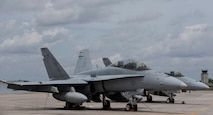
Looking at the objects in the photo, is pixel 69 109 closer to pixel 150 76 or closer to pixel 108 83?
pixel 108 83

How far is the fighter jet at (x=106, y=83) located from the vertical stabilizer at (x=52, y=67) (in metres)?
0.38

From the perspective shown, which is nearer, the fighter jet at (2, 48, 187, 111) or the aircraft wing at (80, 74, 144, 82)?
the fighter jet at (2, 48, 187, 111)

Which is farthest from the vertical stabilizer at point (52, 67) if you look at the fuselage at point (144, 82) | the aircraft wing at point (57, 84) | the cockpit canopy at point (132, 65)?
the cockpit canopy at point (132, 65)

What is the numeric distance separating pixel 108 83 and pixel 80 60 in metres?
8.24

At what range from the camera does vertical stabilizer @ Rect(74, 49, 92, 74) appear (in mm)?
27828

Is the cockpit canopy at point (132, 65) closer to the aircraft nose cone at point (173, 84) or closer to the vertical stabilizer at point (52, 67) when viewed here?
the aircraft nose cone at point (173, 84)

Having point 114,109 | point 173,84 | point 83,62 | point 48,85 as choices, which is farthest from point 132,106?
point 83,62

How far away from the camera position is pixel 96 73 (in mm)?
21156

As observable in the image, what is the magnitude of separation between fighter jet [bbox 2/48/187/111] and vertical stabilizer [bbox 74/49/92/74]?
6184 millimetres

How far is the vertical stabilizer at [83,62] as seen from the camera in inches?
1096

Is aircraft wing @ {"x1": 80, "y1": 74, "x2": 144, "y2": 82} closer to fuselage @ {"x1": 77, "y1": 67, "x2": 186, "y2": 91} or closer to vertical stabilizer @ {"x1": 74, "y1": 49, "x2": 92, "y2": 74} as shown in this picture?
fuselage @ {"x1": 77, "y1": 67, "x2": 186, "y2": 91}

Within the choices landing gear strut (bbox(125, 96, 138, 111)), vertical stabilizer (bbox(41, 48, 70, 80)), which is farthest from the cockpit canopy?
vertical stabilizer (bbox(41, 48, 70, 80))

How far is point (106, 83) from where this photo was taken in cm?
2005

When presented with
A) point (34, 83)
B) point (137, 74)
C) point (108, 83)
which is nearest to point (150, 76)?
point (137, 74)
